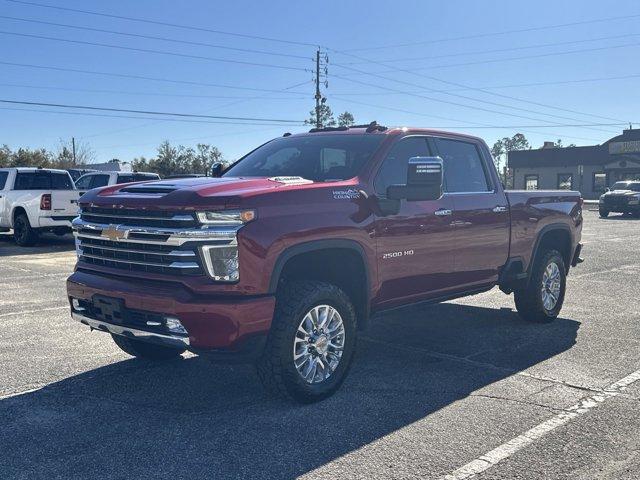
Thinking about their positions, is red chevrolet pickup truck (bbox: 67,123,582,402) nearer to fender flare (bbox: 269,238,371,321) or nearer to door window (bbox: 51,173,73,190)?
fender flare (bbox: 269,238,371,321)

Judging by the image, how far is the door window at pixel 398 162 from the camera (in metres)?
5.30

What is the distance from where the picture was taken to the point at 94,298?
15.3 feet

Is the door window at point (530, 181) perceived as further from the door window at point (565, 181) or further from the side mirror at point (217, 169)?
the side mirror at point (217, 169)

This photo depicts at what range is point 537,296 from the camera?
725cm

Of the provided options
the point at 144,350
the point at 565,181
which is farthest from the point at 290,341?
the point at 565,181

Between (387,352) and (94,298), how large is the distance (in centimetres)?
273

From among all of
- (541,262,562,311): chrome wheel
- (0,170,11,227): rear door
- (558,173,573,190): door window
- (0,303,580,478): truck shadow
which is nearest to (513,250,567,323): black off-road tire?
(541,262,562,311): chrome wheel

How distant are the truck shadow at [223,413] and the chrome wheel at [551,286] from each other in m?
0.91

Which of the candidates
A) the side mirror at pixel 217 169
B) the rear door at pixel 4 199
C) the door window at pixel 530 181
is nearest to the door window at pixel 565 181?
the door window at pixel 530 181

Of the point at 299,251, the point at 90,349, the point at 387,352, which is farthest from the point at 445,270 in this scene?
the point at 90,349

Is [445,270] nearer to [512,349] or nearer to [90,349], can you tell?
[512,349]

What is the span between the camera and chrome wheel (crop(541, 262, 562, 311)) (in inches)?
291

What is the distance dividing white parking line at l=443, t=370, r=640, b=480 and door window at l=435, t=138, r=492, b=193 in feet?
7.06

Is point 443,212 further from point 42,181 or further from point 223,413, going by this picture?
point 42,181
